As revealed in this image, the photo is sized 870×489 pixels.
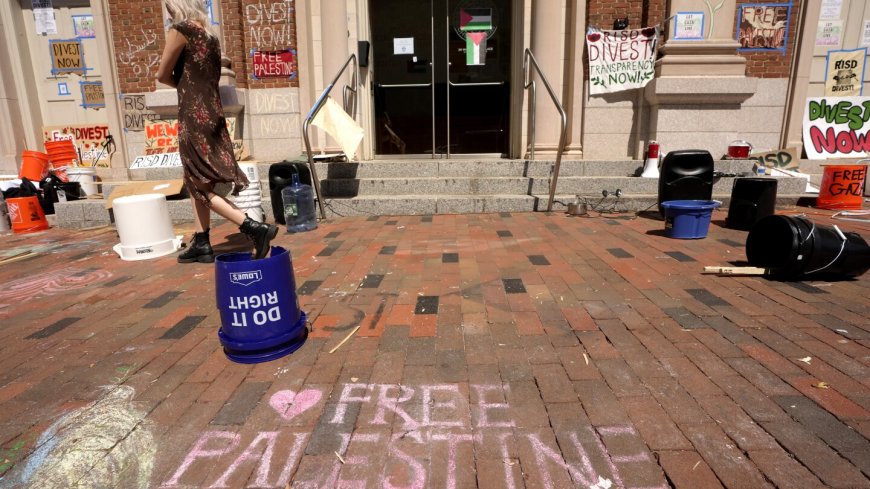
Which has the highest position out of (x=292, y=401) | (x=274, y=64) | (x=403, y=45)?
(x=403, y=45)

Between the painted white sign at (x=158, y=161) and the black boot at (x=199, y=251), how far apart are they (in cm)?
422

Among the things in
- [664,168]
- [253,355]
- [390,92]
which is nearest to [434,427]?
[253,355]

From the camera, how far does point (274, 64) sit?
8.02 metres

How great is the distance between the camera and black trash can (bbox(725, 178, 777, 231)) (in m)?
4.95

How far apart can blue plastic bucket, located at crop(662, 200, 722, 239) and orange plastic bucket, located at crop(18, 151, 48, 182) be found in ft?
34.0

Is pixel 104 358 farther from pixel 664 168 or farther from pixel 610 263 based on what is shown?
pixel 664 168

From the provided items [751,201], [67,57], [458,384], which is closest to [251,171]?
[458,384]

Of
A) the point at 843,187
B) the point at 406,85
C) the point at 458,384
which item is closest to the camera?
the point at 458,384

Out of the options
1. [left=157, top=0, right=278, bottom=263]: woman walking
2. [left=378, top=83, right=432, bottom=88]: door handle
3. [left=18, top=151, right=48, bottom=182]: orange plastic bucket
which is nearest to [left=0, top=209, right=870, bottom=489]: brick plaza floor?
[left=157, top=0, right=278, bottom=263]: woman walking

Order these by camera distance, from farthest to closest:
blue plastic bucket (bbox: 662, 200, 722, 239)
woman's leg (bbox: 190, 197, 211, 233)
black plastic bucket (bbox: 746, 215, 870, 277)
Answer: blue plastic bucket (bbox: 662, 200, 722, 239), woman's leg (bbox: 190, 197, 211, 233), black plastic bucket (bbox: 746, 215, 870, 277)

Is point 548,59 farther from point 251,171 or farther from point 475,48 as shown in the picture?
point 251,171

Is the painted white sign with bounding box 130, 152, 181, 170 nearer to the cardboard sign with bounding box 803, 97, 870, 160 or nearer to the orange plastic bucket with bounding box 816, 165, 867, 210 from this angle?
the orange plastic bucket with bounding box 816, 165, 867, 210

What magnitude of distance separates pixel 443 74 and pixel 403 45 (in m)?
0.97

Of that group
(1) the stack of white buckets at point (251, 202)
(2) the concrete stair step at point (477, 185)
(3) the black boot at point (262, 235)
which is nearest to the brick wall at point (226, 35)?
(2) the concrete stair step at point (477, 185)
